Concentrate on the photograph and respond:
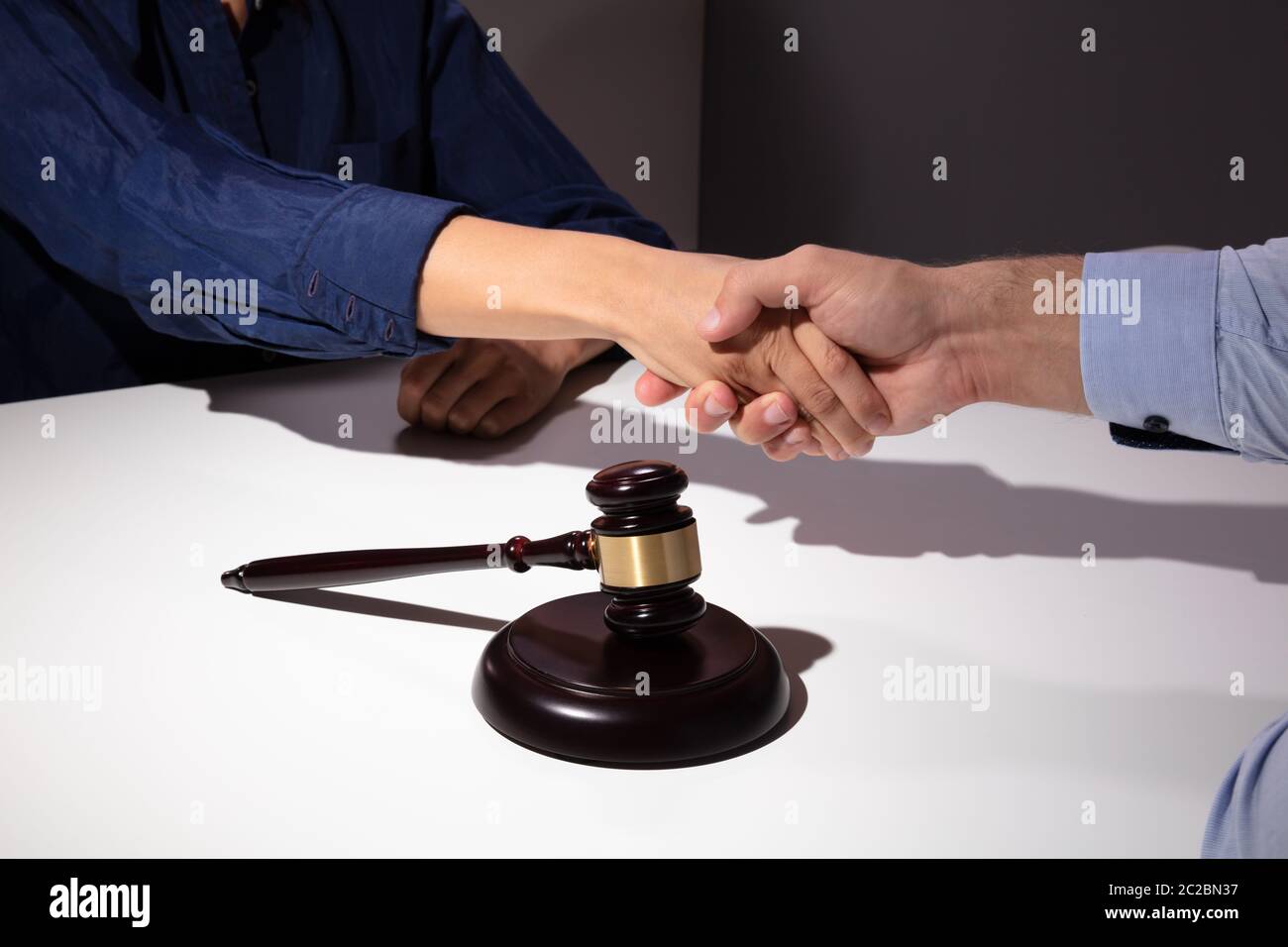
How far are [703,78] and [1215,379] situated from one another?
336 cm

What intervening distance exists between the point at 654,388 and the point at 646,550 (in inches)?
21.5

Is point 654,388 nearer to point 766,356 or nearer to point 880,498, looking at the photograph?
point 766,356

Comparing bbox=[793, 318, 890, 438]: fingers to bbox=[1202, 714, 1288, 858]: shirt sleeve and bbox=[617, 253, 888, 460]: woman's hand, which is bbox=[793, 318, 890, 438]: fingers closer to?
bbox=[617, 253, 888, 460]: woman's hand

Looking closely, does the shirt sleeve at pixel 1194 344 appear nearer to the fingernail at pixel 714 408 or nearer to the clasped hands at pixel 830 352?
the clasped hands at pixel 830 352

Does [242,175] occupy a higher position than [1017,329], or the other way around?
[242,175]

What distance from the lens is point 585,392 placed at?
58.2 inches

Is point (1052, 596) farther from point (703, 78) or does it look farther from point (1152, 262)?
point (703, 78)

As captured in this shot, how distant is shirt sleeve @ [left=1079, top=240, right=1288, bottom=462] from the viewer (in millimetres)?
836

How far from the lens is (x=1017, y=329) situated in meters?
1.03

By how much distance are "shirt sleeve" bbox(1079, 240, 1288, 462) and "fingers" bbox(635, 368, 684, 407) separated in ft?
1.51

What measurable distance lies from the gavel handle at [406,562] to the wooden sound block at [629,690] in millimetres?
57

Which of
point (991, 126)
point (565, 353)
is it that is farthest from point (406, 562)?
point (991, 126)

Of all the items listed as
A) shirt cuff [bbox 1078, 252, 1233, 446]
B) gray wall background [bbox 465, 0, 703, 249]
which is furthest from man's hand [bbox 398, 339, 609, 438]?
gray wall background [bbox 465, 0, 703, 249]

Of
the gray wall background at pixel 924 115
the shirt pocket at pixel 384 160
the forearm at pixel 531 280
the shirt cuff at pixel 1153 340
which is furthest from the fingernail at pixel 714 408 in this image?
the gray wall background at pixel 924 115
